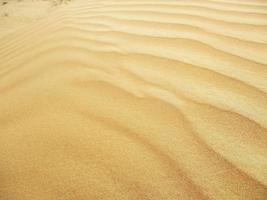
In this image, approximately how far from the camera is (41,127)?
1.22 m

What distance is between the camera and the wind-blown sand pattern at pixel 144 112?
915 millimetres

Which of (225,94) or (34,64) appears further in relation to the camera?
(34,64)

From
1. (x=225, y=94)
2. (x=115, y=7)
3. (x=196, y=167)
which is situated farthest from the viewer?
(x=115, y=7)

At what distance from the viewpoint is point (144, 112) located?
1188 millimetres

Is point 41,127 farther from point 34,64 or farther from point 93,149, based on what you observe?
point 34,64

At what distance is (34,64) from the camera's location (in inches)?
73.5

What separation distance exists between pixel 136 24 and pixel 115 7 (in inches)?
25.1

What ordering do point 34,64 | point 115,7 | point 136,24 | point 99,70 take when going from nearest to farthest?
point 99,70 → point 34,64 → point 136,24 → point 115,7

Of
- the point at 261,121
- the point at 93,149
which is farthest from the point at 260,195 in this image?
the point at 93,149

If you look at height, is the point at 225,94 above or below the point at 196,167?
above

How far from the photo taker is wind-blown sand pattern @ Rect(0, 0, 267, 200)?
92cm

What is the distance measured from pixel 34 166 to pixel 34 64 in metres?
1.03

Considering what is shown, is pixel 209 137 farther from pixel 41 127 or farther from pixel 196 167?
pixel 41 127

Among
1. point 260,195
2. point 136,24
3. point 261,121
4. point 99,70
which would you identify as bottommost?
point 260,195
